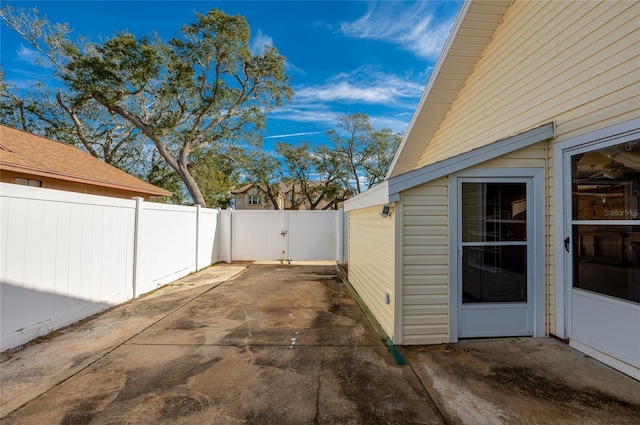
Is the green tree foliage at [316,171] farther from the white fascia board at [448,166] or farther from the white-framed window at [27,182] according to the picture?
the white fascia board at [448,166]

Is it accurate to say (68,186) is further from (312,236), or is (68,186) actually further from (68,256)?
(312,236)

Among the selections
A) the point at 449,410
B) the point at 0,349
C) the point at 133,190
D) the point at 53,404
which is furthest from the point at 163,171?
the point at 449,410

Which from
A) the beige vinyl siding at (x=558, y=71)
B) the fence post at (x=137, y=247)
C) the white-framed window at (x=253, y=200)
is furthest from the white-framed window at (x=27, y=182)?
the white-framed window at (x=253, y=200)

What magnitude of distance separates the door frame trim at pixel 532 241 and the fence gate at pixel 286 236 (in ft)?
21.7

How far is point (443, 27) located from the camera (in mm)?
6348

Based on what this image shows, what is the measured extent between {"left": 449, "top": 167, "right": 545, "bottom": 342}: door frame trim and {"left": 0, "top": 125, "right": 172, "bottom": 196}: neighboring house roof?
7512 mm

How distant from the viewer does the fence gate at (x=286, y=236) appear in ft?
31.8

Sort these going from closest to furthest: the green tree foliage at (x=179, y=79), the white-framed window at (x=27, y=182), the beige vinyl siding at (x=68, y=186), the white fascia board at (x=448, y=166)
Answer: the white fascia board at (x=448, y=166) < the beige vinyl siding at (x=68, y=186) < the white-framed window at (x=27, y=182) < the green tree foliage at (x=179, y=79)

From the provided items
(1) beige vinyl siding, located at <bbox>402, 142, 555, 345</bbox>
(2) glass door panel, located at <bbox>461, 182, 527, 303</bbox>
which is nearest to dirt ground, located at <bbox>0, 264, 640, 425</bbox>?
(1) beige vinyl siding, located at <bbox>402, 142, 555, 345</bbox>

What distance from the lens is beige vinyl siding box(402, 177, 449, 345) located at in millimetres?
3150

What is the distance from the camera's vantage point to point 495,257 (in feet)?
10.5

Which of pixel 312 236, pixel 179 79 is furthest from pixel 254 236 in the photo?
pixel 179 79

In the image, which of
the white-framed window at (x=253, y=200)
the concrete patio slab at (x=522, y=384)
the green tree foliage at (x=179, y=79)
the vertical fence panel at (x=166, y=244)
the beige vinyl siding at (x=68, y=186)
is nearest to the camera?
the concrete patio slab at (x=522, y=384)

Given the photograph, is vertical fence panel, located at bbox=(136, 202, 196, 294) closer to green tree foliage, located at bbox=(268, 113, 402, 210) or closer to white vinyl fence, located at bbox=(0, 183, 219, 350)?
white vinyl fence, located at bbox=(0, 183, 219, 350)
